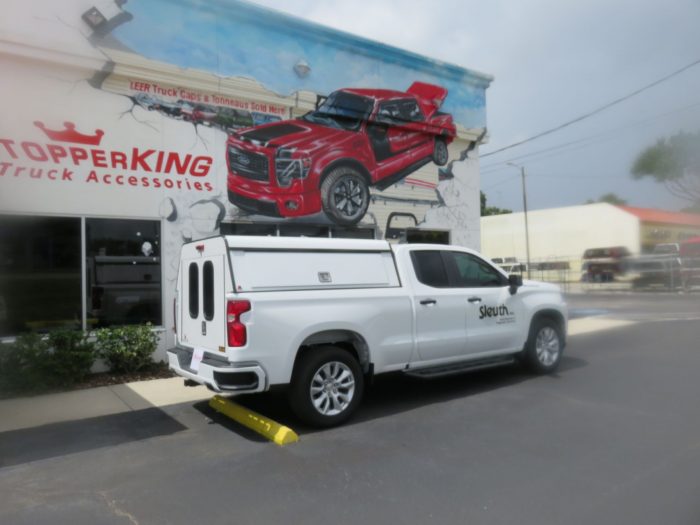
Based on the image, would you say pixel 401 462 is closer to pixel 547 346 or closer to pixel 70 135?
pixel 547 346

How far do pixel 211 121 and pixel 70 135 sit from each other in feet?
7.50

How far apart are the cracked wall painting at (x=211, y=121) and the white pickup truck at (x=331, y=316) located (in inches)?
126

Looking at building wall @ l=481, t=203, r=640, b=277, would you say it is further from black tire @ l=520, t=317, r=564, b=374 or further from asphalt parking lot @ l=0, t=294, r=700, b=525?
asphalt parking lot @ l=0, t=294, r=700, b=525

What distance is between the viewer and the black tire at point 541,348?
7.53 metres

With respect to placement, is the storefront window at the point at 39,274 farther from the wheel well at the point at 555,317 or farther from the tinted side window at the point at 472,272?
the wheel well at the point at 555,317

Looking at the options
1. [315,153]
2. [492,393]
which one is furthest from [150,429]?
[315,153]

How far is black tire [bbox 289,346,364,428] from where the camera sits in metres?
5.41

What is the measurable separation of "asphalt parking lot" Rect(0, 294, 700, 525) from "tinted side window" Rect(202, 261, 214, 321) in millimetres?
1192

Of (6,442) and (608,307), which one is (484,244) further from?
(6,442)

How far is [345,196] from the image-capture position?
1105cm

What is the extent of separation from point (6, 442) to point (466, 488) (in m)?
4.41

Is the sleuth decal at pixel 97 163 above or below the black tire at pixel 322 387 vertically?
above

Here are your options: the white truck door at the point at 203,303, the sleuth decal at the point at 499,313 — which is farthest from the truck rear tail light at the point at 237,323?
the sleuth decal at the point at 499,313

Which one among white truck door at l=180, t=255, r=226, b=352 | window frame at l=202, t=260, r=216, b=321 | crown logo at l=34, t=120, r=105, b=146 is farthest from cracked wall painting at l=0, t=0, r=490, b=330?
window frame at l=202, t=260, r=216, b=321
